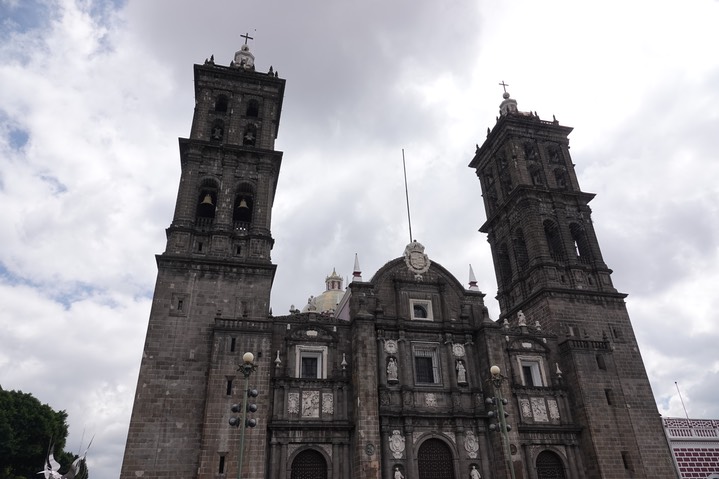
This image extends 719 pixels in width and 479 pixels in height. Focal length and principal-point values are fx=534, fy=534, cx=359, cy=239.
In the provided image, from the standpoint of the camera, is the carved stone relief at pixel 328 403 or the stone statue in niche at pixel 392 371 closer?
the carved stone relief at pixel 328 403

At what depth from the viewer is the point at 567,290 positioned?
1403 inches

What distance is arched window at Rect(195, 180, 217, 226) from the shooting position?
3347 centimetres

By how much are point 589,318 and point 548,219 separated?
7.91m

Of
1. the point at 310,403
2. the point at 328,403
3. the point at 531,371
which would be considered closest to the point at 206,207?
the point at 310,403

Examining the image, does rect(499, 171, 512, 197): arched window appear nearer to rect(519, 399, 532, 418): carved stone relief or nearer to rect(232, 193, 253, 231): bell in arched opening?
rect(519, 399, 532, 418): carved stone relief

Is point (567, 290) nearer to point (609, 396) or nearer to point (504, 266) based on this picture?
point (609, 396)

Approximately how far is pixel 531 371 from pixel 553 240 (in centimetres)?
1107

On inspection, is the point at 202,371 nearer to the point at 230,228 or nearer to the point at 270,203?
the point at 230,228

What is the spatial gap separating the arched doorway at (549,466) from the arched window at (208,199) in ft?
78.2

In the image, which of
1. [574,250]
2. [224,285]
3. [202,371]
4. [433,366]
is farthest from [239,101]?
[574,250]

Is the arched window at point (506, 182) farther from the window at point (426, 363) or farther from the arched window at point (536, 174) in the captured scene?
the window at point (426, 363)

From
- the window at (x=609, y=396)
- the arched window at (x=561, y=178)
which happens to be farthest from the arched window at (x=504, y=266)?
the window at (x=609, y=396)

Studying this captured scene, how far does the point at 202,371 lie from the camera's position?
89.4ft

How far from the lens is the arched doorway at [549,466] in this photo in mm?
29459
